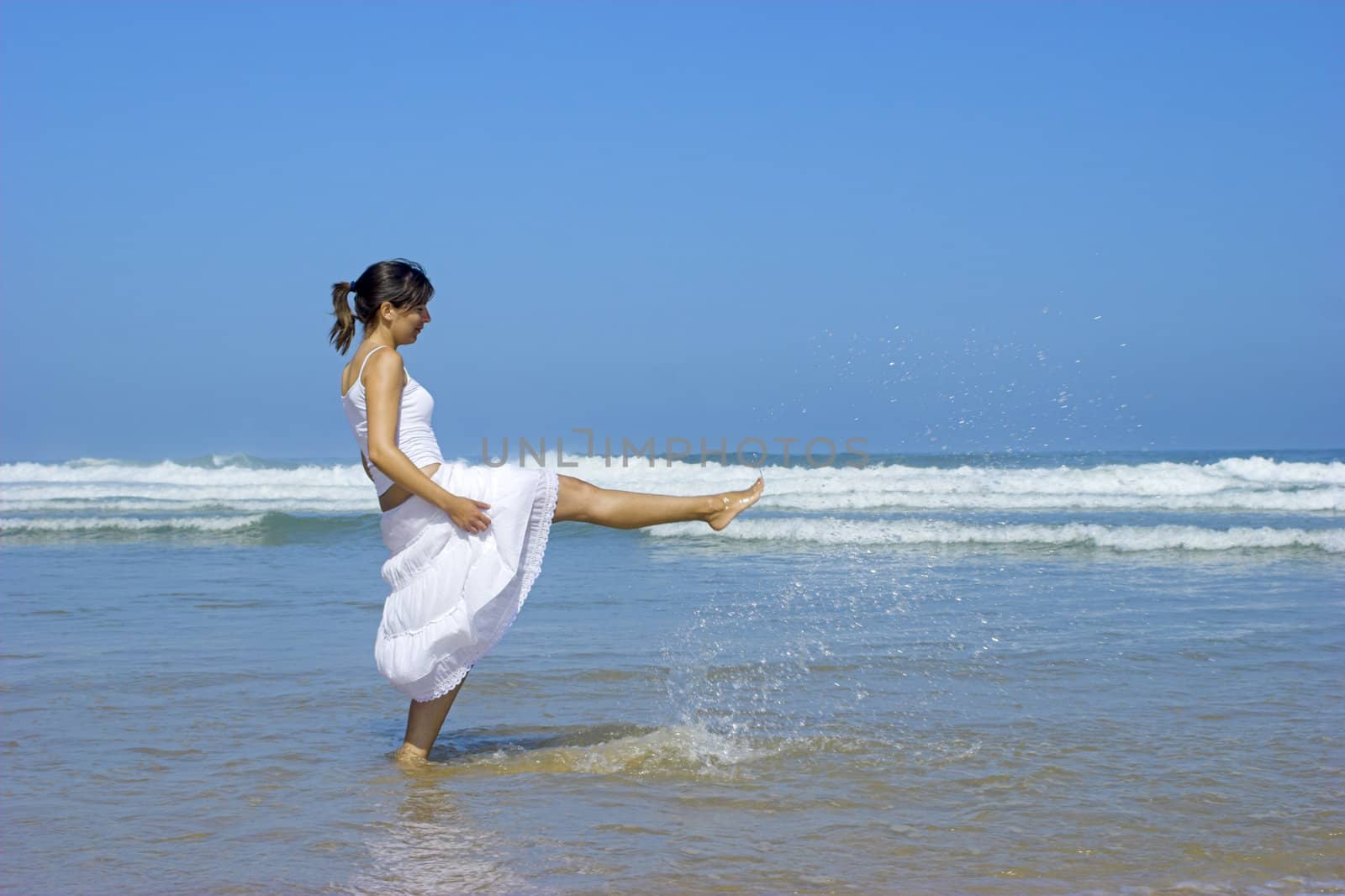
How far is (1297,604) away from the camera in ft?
28.5

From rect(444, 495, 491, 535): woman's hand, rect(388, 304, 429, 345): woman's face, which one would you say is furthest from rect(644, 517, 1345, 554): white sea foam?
rect(388, 304, 429, 345): woman's face

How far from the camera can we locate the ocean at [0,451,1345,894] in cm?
365

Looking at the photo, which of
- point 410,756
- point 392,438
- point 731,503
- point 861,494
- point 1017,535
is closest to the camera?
point 392,438

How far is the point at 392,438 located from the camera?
15.1ft

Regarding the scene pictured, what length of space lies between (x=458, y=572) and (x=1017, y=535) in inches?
431

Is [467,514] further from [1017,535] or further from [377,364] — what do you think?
[1017,535]

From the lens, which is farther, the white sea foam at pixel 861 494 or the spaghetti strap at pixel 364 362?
the white sea foam at pixel 861 494

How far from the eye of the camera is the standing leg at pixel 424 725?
496 cm

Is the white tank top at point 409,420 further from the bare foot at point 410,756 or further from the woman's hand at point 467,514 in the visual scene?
the bare foot at point 410,756

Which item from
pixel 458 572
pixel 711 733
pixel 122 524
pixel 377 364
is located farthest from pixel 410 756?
pixel 122 524

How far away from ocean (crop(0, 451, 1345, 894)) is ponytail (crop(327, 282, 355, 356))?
1797mm

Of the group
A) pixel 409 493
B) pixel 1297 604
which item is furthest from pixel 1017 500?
pixel 409 493

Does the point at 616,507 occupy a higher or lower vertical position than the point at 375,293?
lower

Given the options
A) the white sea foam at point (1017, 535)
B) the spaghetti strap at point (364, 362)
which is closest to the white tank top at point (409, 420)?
the spaghetti strap at point (364, 362)
